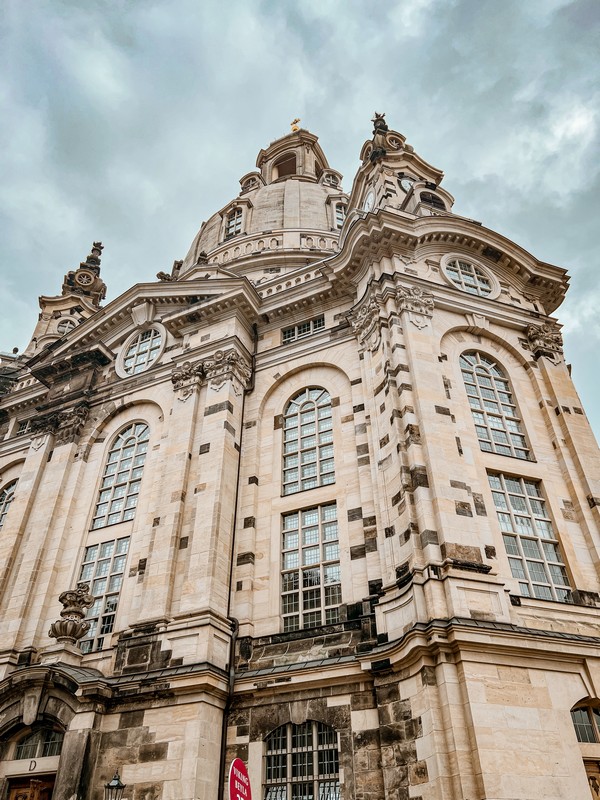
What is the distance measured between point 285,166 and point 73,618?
47.7 metres

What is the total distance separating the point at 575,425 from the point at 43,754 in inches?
801

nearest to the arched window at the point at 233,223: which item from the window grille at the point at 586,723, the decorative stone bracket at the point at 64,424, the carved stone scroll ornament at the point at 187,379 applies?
the decorative stone bracket at the point at 64,424

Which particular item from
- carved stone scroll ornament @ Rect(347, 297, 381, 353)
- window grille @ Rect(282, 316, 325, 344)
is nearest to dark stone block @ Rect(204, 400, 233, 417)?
window grille @ Rect(282, 316, 325, 344)

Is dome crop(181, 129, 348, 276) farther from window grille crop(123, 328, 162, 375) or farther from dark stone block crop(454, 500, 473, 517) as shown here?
dark stone block crop(454, 500, 473, 517)

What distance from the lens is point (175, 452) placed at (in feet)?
78.0

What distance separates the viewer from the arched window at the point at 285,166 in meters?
57.2

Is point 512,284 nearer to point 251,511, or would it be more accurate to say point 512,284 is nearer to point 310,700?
point 251,511

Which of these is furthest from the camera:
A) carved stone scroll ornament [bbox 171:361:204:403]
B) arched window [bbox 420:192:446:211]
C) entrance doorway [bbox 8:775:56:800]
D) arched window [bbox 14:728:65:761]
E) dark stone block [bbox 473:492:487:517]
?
arched window [bbox 420:192:446:211]

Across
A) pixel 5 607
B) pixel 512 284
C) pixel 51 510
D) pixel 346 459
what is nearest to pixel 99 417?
pixel 51 510

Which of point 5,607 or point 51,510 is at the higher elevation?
point 51,510

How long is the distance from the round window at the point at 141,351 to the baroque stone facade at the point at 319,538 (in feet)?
0.58

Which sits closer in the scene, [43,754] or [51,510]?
[43,754]

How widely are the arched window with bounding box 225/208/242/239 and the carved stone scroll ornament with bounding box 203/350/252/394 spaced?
22849 mm

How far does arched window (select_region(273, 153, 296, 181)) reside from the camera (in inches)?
2253
